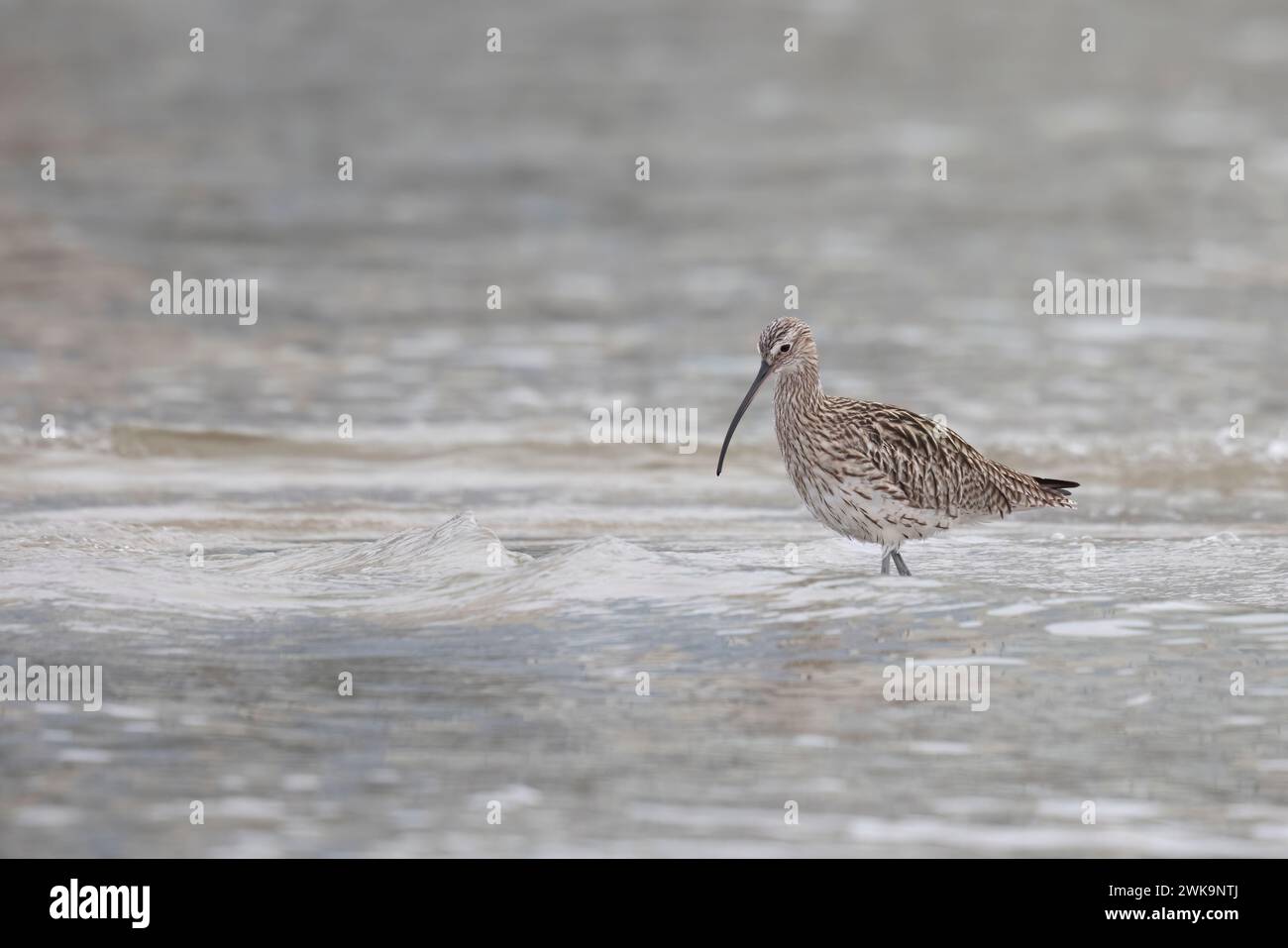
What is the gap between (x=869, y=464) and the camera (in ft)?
33.3

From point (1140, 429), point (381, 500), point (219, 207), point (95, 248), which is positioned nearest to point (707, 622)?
point (381, 500)

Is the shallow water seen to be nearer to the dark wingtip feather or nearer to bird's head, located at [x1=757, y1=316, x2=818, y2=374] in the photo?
the dark wingtip feather

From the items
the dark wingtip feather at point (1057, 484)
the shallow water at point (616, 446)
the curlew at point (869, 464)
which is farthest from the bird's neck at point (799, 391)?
the dark wingtip feather at point (1057, 484)

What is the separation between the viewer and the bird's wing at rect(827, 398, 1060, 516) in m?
10.2

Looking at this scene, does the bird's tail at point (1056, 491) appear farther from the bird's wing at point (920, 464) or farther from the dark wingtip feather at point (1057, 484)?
the bird's wing at point (920, 464)

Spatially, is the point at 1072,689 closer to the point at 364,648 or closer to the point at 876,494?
the point at 876,494

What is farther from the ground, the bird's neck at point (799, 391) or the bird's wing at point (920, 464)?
the bird's neck at point (799, 391)

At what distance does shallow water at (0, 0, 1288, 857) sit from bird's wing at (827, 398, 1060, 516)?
41cm

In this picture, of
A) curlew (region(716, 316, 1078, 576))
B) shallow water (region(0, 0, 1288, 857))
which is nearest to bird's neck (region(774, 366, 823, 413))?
curlew (region(716, 316, 1078, 576))

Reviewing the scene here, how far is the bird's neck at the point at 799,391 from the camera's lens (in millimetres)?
10422

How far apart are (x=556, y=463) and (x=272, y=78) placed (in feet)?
53.6

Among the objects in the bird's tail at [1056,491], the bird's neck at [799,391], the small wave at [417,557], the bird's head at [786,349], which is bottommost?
the small wave at [417,557]

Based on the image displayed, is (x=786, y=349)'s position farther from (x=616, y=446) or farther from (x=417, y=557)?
(x=616, y=446)

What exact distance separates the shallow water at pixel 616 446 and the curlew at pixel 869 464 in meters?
0.40
